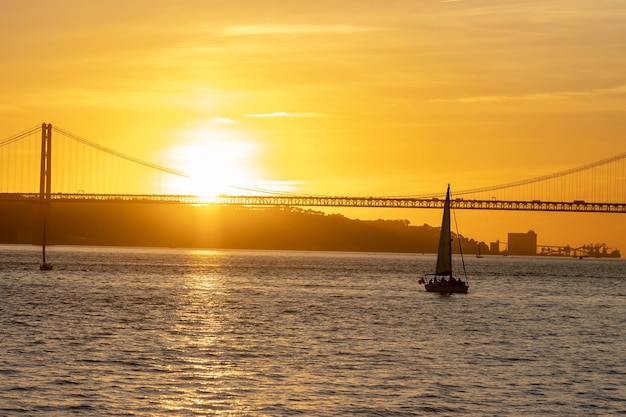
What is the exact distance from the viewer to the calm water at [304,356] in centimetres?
2664

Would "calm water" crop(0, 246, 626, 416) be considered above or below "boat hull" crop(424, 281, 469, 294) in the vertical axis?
→ below

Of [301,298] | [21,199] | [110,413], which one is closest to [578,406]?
[110,413]

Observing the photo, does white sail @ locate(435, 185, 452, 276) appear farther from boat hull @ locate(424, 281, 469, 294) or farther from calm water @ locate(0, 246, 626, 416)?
calm water @ locate(0, 246, 626, 416)

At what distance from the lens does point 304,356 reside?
35.1m

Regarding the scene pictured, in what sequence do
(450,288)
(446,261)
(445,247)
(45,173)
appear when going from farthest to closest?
1. (45,173)
2. (446,261)
3. (450,288)
4. (445,247)

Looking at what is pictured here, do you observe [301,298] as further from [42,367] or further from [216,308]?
[42,367]

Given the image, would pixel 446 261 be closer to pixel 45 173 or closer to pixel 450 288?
pixel 450 288

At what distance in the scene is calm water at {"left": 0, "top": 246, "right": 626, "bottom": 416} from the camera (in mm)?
26641

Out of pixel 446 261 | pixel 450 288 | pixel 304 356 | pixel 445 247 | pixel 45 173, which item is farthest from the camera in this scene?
pixel 45 173

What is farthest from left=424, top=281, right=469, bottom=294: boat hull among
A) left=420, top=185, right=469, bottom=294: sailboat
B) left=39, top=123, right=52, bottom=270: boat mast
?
left=39, top=123, right=52, bottom=270: boat mast

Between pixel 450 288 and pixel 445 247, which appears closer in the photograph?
pixel 445 247

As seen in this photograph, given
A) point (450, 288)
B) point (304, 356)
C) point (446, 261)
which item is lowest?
point (304, 356)

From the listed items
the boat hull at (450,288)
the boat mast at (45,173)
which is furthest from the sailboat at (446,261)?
the boat mast at (45,173)

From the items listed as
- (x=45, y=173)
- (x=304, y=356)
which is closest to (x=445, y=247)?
(x=304, y=356)
